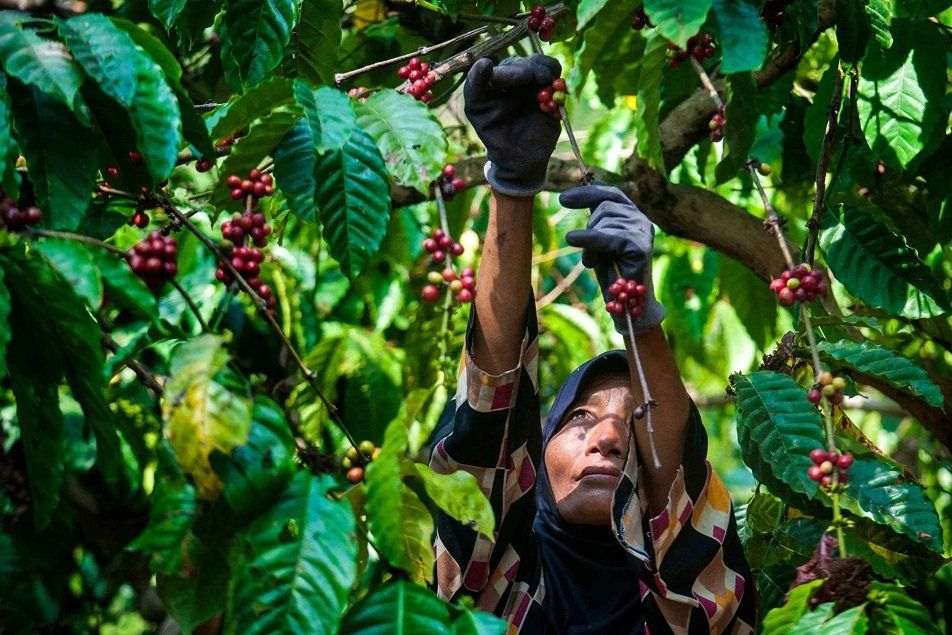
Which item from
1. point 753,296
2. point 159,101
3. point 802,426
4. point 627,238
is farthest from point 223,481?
point 753,296

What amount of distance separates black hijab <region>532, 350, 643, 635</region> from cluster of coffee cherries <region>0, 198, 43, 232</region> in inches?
36.1

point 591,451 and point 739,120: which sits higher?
point 739,120

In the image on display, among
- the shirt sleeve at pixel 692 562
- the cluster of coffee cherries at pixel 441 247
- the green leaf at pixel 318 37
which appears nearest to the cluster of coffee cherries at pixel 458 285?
the cluster of coffee cherries at pixel 441 247

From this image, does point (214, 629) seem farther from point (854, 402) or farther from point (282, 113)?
point (854, 402)

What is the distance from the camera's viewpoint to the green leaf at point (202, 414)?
4.17 feet

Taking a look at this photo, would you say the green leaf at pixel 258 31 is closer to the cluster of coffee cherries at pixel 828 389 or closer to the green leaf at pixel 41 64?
the green leaf at pixel 41 64

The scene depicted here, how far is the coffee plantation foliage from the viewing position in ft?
4.33

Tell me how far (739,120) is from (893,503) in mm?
662

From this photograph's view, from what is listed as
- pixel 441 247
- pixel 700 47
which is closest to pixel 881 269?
pixel 700 47

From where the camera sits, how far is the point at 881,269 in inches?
83.7

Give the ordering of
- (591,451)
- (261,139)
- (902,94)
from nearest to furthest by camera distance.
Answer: (261,139)
(591,451)
(902,94)

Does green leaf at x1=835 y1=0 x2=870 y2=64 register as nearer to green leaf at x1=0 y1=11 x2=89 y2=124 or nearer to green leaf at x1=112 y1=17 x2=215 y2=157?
green leaf at x1=112 y1=17 x2=215 y2=157

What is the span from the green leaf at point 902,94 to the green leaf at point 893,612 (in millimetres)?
969

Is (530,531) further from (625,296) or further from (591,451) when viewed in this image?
(625,296)
